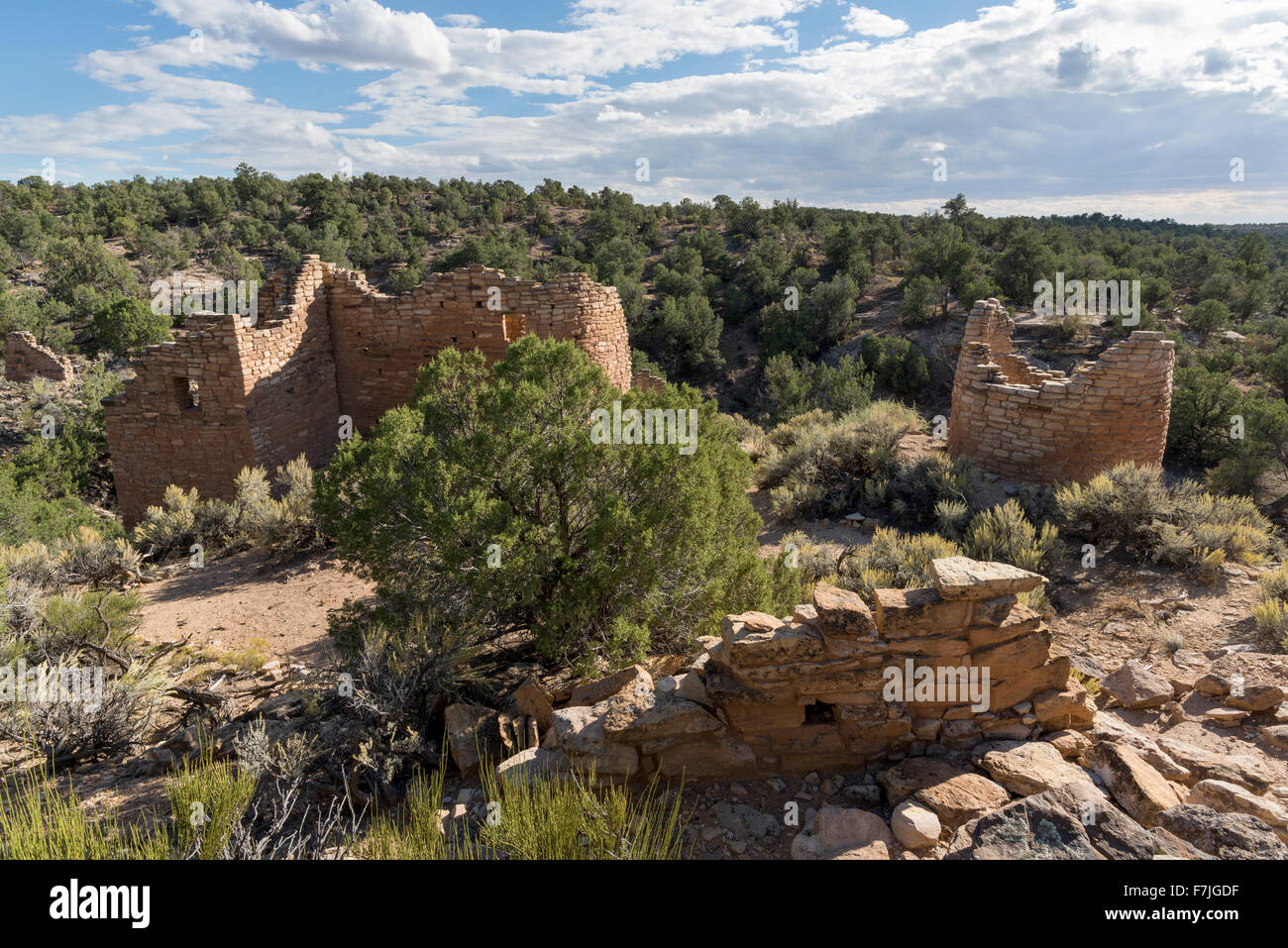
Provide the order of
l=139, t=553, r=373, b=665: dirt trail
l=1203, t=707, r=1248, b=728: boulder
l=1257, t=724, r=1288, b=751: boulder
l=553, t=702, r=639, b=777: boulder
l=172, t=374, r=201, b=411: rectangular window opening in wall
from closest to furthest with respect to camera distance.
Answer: l=553, t=702, r=639, b=777: boulder
l=1257, t=724, r=1288, b=751: boulder
l=1203, t=707, r=1248, b=728: boulder
l=139, t=553, r=373, b=665: dirt trail
l=172, t=374, r=201, b=411: rectangular window opening in wall

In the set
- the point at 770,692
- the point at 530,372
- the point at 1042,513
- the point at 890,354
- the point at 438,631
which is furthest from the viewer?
the point at 890,354

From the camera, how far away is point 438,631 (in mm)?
5418

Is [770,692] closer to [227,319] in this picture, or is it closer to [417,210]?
[227,319]

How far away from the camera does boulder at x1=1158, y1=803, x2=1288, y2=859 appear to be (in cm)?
319

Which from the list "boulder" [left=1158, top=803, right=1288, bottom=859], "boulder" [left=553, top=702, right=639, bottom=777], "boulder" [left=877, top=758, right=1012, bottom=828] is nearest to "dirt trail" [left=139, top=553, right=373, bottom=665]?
"boulder" [left=553, top=702, right=639, bottom=777]

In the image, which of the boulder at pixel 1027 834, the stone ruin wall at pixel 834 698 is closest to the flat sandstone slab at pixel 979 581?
the stone ruin wall at pixel 834 698

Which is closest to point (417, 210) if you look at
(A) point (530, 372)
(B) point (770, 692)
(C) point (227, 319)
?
(C) point (227, 319)

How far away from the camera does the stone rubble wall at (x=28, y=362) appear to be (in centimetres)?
2120

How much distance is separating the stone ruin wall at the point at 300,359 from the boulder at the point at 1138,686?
25.1 ft

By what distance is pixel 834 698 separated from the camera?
4387mm

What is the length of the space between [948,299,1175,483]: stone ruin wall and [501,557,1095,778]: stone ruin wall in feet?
23.4

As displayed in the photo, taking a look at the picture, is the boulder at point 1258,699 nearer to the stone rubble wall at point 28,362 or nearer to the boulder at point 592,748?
the boulder at point 592,748

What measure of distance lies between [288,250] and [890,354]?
93.9 ft

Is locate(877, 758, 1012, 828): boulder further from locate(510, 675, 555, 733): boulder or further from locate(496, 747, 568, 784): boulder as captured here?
locate(510, 675, 555, 733): boulder
